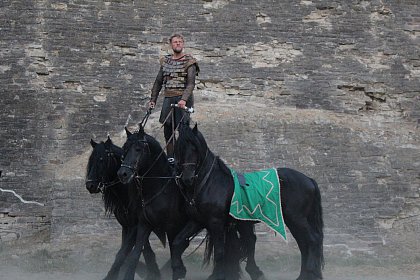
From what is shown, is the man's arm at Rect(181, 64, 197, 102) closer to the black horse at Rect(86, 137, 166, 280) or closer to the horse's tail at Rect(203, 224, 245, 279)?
the black horse at Rect(86, 137, 166, 280)

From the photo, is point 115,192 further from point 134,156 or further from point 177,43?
point 177,43

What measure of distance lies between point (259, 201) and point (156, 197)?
152cm

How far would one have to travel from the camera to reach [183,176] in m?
9.04

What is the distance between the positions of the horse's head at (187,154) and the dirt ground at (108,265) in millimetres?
2151

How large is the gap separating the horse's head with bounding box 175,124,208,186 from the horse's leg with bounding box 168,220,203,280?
765mm

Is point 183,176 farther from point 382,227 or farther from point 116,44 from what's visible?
point 116,44

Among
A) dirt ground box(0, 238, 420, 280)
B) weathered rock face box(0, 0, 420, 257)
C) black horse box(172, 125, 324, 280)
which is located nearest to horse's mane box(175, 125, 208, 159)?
black horse box(172, 125, 324, 280)

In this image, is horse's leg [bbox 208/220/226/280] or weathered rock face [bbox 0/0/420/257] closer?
horse's leg [bbox 208/220/226/280]

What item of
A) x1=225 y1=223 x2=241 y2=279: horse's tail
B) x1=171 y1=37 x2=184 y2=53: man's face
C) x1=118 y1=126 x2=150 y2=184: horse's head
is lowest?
x1=225 y1=223 x2=241 y2=279: horse's tail

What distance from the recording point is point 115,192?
990cm

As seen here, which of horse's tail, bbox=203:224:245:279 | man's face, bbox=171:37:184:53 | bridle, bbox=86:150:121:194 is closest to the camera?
bridle, bbox=86:150:121:194

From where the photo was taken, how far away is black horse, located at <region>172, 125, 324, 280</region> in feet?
29.9

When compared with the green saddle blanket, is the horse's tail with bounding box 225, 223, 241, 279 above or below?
below

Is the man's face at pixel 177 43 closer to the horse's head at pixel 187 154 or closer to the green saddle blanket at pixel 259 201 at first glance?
the horse's head at pixel 187 154
